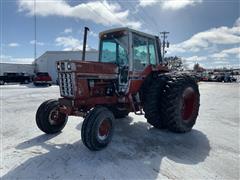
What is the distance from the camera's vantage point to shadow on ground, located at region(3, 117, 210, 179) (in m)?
3.36

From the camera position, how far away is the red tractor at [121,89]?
4555 millimetres

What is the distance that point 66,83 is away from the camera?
4723mm

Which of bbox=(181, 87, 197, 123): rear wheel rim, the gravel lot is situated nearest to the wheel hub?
the gravel lot

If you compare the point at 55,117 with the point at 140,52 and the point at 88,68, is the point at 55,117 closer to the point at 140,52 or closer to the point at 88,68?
the point at 88,68

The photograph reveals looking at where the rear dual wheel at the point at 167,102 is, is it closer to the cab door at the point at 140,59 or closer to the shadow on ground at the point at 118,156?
the shadow on ground at the point at 118,156

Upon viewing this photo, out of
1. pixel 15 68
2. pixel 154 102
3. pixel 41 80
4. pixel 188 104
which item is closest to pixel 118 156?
pixel 154 102

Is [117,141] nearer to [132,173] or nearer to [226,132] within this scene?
[132,173]

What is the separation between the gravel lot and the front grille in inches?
41.3

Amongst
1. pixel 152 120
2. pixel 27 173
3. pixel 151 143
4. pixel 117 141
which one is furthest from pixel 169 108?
pixel 27 173

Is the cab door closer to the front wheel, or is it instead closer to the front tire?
the front tire

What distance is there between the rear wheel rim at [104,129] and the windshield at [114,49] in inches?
66.7

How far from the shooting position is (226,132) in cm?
566

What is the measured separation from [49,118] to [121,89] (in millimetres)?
1834

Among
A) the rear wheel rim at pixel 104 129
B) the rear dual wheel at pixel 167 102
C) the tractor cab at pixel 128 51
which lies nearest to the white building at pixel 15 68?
the tractor cab at pixel 128 51
